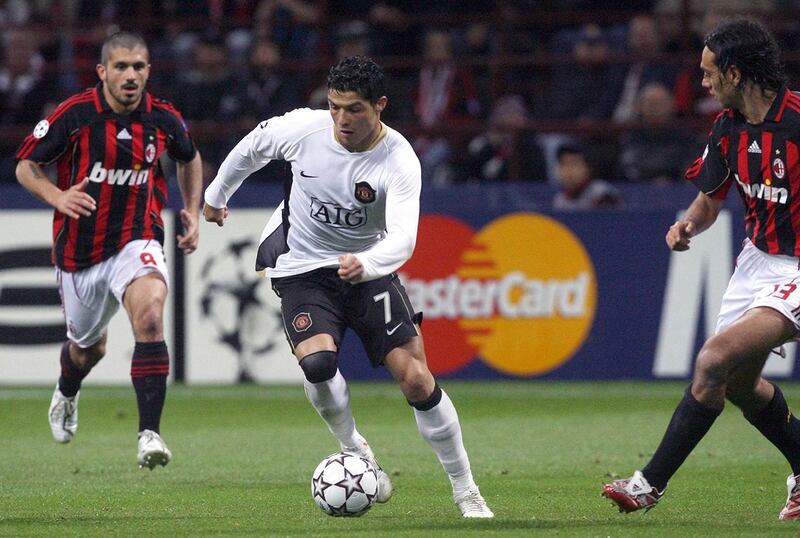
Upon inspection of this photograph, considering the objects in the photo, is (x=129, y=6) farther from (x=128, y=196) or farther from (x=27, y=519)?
(x=27, y=519)

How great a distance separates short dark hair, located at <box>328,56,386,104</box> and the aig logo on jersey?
1.82ft

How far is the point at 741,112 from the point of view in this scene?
21.7 ft

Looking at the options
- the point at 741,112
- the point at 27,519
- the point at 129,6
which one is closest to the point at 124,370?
the point at 129,6

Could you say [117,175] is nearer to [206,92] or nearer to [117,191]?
[117,191]

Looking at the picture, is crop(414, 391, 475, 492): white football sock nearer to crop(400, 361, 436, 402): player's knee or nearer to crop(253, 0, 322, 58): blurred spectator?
crop(400, 361, 436, 402): player's knee

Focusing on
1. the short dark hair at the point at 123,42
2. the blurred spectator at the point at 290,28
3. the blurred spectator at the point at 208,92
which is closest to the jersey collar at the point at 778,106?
the short dark hair at the point at 123,42

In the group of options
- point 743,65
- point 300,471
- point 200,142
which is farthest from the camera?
point 200,142

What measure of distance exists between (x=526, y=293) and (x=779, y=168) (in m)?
7.08

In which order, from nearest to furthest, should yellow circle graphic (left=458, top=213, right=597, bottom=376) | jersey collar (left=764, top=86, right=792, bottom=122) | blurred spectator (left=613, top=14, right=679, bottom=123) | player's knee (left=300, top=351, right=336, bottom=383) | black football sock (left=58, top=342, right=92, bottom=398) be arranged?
jersey collar (left=764, top=86, right=792, bottom=122) → player's knee (left=300, top=351, right=336, bottom=383) → black football sock (left=58, top=342, right=92, bottom=398) → yellow circle graphic (left=458, top=213, right=597, bottom=376) → blurred spectator (left=613, top=14, right=679, bottom=123)

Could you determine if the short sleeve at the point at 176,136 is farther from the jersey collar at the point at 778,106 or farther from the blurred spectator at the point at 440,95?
the blurred spectator at the point at 440,95

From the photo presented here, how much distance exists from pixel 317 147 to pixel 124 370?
283 inches

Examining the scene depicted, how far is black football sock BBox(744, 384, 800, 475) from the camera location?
671 centimetres

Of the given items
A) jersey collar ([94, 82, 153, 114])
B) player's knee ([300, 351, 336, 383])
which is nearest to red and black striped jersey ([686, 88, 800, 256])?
player's knee ([300, 351, 336, 383])

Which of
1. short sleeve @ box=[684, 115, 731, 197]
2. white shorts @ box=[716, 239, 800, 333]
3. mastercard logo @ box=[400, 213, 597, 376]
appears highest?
short sleeve @ box=[684, 115, 731, 197]
